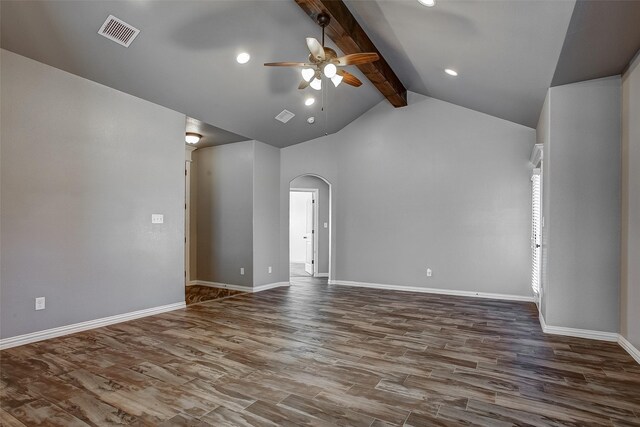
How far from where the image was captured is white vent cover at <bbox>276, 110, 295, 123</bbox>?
19.9 ft

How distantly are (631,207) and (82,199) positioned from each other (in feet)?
19.2

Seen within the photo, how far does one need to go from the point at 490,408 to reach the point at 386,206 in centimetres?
482

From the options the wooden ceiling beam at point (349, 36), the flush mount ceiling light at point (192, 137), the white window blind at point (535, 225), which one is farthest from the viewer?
the flush mount ceiling light at point (192, 137)

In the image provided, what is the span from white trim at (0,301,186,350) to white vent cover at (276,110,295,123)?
343 cm

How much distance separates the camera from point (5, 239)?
3.48m

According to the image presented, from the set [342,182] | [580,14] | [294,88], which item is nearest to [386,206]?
[342,182]

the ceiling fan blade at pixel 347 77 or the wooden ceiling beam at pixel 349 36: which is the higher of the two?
the wooden ceiling beam at pixel 349 36

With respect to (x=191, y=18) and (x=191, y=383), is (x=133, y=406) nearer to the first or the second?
(x=191, y=383)

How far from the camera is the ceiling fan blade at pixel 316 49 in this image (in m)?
3.40

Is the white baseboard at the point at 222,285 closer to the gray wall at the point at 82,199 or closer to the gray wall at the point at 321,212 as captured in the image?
the gray wall at the point at 82,199

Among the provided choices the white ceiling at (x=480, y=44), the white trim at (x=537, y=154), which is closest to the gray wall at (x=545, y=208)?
the white trim at (x=537, y=154)

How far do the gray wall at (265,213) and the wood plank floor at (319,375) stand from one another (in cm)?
215

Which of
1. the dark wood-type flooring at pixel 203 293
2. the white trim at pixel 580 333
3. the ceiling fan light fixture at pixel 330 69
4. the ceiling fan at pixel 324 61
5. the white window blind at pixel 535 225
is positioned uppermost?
the ceiling fan at pixel 324 61

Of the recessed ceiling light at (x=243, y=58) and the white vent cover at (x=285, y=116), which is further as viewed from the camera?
the white vent cover at (x=285, y=116)
